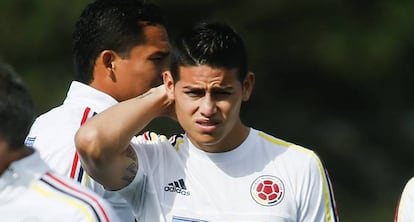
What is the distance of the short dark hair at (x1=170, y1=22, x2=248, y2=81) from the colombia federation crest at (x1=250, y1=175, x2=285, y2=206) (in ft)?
1.45

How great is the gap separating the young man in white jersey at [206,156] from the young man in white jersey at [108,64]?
268 mm

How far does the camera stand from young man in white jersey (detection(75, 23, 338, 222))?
6.50 m

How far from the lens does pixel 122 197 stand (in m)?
6.71

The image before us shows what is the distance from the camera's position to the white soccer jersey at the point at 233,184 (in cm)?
656

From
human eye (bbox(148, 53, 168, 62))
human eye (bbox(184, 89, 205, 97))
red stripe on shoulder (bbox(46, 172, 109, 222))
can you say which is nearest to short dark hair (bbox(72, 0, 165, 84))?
human eye (bbox(148, 53, 168, 62))

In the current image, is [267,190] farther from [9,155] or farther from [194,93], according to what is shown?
[9,155]

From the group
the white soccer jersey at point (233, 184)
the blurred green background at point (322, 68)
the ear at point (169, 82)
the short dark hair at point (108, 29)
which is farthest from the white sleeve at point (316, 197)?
the blurred green background at point (322, 68)

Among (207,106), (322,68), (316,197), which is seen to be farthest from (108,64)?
(322,68)

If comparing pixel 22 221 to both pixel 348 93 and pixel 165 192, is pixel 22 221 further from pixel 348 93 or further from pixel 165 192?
pixel 348 93

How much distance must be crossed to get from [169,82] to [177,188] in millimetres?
450

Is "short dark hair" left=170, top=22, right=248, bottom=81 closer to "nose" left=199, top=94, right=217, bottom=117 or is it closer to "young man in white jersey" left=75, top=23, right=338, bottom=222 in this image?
"young man in white jersey" left=75, top=23, right=338, bottom=222

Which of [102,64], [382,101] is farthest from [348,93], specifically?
[102,64]

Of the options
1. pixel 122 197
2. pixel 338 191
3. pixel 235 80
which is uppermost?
pixel 235 80

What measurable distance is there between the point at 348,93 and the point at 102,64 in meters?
12.1
